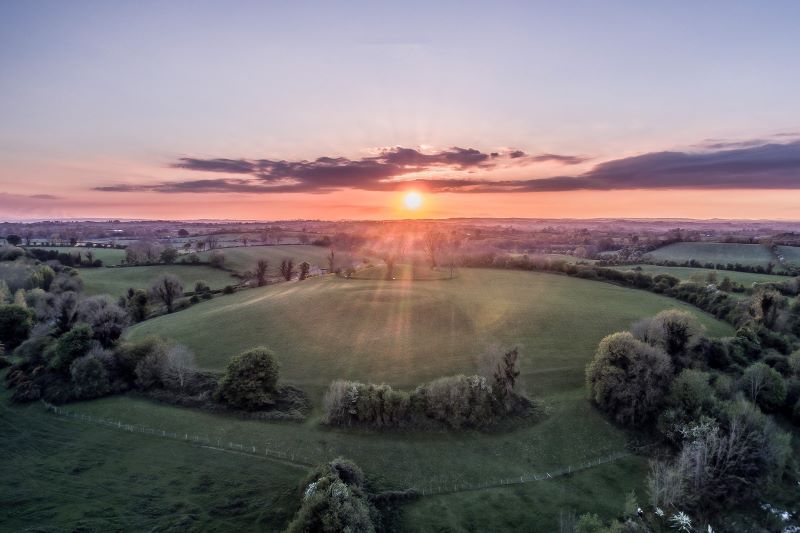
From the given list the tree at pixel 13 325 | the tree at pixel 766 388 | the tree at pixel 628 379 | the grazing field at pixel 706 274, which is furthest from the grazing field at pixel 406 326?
the grazing field at pixel 706 274

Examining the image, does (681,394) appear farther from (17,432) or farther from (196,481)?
(17,432)

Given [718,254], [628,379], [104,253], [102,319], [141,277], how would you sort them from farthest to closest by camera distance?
[104,253]
[718,254]
[141,277]
[102,319]
[628,379]

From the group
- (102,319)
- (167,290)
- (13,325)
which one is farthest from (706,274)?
(13,325)

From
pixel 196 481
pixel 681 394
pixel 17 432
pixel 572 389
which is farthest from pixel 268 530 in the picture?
pixel 681 394

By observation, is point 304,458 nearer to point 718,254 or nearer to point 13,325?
point 13,325

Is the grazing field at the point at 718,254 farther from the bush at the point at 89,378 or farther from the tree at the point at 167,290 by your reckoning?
the bush at the point at 89,378

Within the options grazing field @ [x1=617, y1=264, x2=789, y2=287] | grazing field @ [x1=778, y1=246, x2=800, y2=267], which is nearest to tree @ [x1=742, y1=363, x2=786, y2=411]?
grazing field @ [x1=617, y1=264, x2=789, y2=287]
